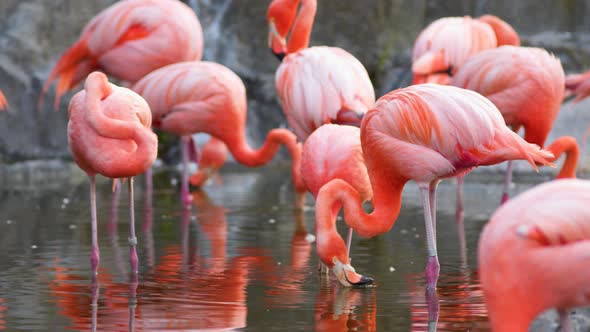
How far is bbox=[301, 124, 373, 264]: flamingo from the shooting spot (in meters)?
5.45

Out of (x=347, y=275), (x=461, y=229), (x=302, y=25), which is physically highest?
(x=302, y=25)

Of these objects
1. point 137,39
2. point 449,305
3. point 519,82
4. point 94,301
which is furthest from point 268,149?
point 449,305

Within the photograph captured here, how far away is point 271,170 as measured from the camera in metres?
11.5

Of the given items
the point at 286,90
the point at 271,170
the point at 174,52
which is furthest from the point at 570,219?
the point at 271,170

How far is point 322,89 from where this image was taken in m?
6.69

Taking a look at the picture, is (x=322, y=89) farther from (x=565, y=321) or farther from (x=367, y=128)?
(x=565, y=321)

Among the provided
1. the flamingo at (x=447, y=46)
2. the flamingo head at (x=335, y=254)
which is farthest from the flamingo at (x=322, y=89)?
the flamingo head at (x=335, y=254)

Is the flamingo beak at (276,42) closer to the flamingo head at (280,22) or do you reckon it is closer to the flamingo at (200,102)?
the flamingo head at (280,22)

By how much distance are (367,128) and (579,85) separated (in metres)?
3.20

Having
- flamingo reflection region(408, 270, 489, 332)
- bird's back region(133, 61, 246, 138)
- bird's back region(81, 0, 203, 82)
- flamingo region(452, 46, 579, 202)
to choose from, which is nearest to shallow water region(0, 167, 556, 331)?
flamingo reflection region(408, 270, 489, 332)

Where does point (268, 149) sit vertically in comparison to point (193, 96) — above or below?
below

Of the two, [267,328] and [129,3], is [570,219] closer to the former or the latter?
[267,328]

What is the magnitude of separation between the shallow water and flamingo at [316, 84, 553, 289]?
1.08ft

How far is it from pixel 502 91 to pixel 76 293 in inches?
132
